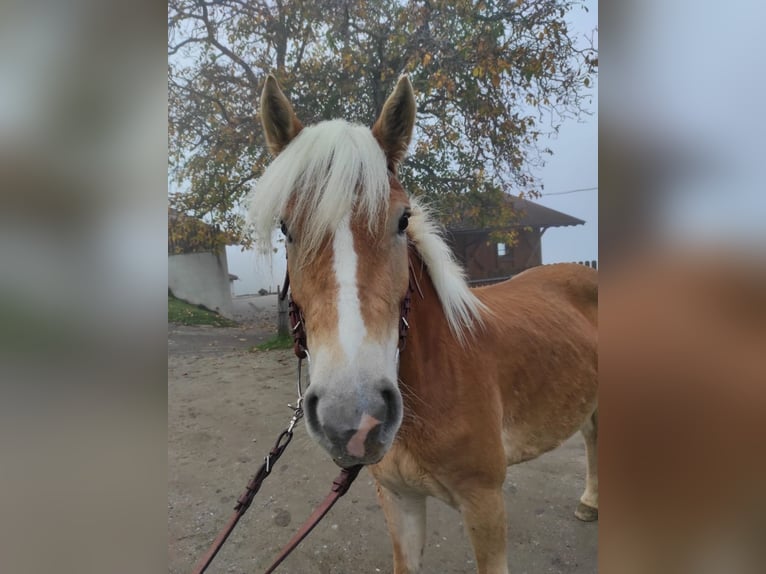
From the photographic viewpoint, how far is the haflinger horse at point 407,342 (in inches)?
A: 31.6

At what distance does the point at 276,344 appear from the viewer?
2.42m

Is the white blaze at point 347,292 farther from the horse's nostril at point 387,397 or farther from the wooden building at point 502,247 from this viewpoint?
the wooden building at point 502,247

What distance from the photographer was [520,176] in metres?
2.02

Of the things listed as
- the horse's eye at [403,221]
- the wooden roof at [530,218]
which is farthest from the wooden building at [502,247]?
the horse's eye at [403,221]

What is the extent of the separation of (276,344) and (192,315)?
52 cm

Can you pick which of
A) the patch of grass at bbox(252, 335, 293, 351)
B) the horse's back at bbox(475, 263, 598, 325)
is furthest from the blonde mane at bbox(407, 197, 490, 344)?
the patch of grass at bbox(252, 335, 293, 351)

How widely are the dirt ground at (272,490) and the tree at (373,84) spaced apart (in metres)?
0.84

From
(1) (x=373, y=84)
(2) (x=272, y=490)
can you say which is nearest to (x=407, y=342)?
(1) (x=373, y=84)

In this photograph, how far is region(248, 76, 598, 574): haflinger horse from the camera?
802 mm

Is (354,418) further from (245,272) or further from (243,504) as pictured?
(245,272)

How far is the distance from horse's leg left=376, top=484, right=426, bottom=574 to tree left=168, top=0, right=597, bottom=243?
1434 millimetres

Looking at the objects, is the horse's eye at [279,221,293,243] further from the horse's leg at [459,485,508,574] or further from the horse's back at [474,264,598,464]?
the horse's leg at [459,485,508,574]
